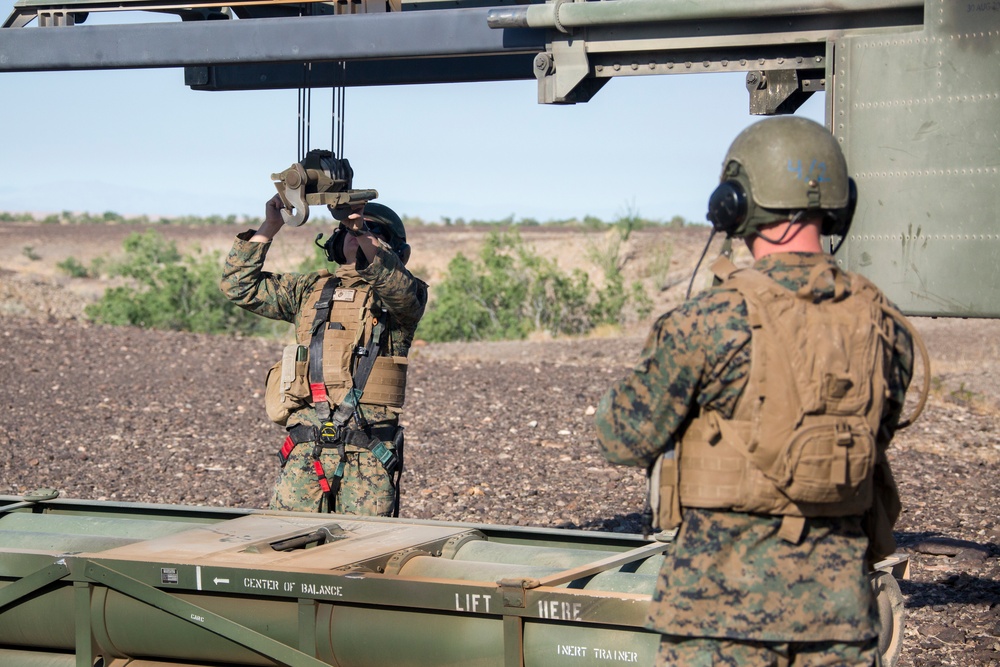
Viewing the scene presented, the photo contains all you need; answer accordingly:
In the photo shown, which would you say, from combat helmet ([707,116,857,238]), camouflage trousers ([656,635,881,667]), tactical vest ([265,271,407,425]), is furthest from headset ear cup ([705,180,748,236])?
tactical vest ([265,271,407,425])

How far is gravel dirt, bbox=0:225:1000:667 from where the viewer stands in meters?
6.78

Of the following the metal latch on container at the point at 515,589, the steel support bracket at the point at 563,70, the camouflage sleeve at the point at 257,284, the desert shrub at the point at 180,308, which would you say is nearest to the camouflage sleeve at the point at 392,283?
the camouflage sleeve at the point at 257,284

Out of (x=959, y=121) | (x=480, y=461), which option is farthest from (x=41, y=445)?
(x=959, y=121)

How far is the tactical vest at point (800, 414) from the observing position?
2.71m

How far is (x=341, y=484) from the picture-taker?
16.6 feet

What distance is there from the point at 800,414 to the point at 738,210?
0.52 m

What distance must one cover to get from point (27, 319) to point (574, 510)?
9617mm

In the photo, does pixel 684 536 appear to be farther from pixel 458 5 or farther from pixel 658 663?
pixel 458 5

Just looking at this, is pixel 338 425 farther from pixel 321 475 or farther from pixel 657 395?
pixel 657 395

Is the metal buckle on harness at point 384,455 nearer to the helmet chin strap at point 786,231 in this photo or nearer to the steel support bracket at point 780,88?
the steel support bracket at point 780,88

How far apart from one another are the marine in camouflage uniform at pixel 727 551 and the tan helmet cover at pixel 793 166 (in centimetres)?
16

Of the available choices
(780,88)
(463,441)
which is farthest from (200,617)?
(463,441)

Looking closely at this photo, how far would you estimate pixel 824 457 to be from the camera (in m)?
2.70

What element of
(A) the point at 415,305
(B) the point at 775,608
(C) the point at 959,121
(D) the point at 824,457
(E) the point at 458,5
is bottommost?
(B) the point at 775,608
